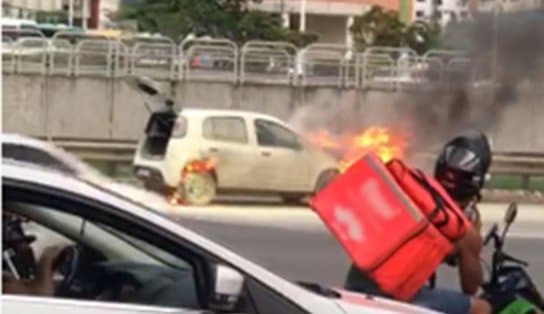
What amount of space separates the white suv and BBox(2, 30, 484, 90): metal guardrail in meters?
7.79

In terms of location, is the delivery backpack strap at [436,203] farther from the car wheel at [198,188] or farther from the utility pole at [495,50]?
the utility pole at [495,50]

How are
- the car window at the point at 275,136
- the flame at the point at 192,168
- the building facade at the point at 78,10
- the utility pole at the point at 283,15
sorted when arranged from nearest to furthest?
1. the flame at the point at 192,168
2. the car window at the point at 275,136
3. the utility pole at the point at 283,15
4. the building facade at the point at 78,10

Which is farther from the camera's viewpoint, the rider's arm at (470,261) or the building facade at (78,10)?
the building facade at (78,10)

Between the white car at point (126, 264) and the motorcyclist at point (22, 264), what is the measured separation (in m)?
0.02

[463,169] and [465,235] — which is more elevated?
[463,169]

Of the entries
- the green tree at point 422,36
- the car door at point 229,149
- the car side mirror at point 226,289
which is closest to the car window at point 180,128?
the car door at point 229,149

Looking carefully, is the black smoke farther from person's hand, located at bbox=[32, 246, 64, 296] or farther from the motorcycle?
person's hand, located at bbox=[32, 246, 64, 296]

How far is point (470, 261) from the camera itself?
5500 mm

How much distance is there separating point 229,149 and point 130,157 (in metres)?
2.17

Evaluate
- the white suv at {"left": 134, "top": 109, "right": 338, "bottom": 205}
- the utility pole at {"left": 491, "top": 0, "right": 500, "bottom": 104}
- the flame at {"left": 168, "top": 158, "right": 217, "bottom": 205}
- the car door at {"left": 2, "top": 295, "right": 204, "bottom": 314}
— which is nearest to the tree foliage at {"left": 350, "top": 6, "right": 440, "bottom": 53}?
the utility pole at {"left": 491, "top": 0, "right": 500, "bottom": 104}

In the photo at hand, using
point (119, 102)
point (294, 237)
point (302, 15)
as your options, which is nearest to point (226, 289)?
point (294, 237)

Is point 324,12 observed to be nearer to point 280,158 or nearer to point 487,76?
point 487,76

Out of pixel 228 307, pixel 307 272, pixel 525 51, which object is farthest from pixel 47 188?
pixel 525 51

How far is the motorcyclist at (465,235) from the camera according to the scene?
211 inches
